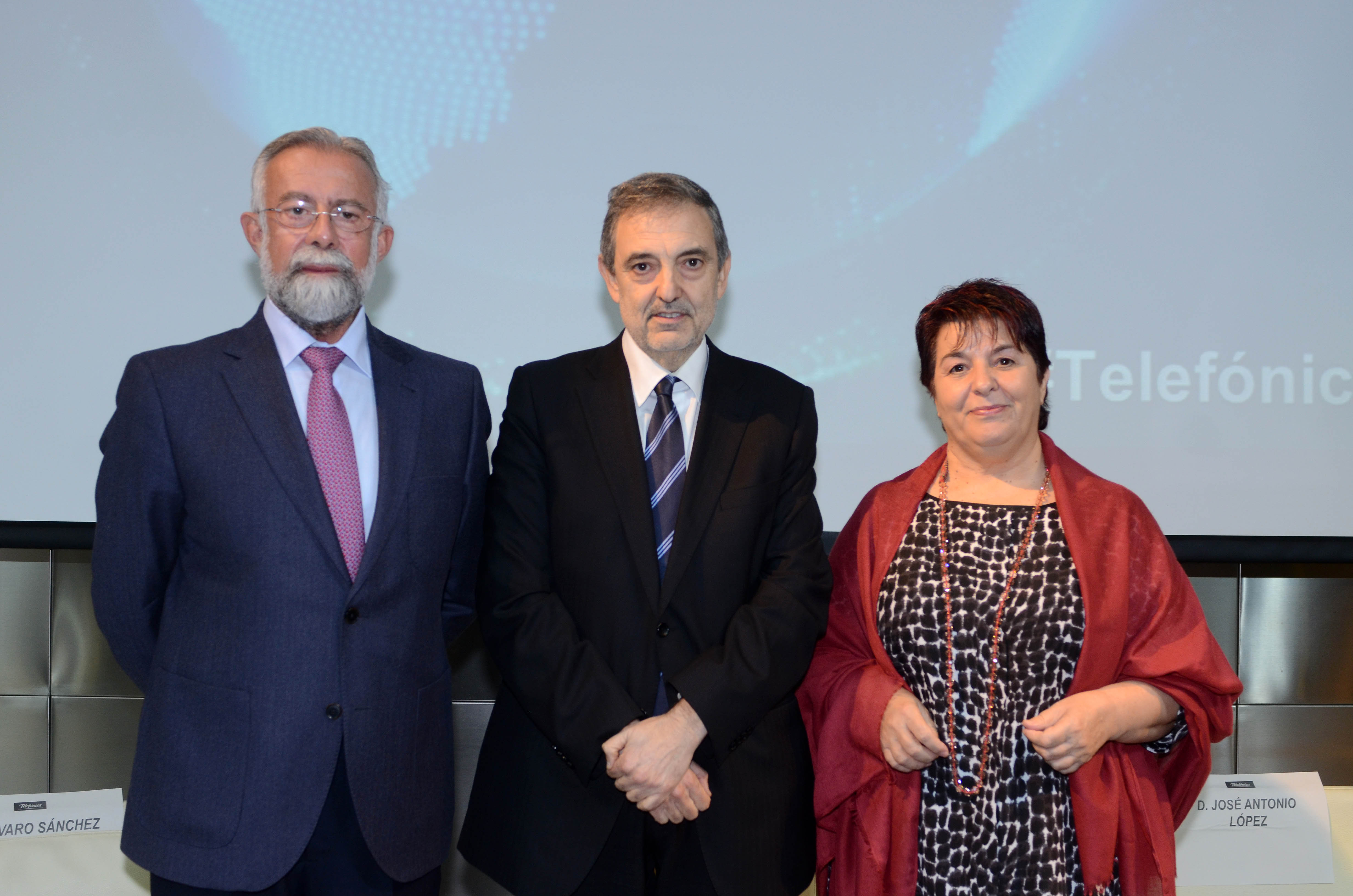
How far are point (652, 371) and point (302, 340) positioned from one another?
643mm

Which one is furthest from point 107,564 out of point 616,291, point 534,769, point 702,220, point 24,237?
point 24,237

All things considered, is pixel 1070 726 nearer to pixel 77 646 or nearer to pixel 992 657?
pixel 992 657

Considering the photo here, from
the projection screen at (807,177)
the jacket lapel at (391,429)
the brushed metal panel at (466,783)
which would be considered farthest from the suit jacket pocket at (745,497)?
the brushed metal panel at (466,783)

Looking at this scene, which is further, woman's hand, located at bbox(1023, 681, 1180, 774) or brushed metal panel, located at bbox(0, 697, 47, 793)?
brushed metal panel, located at bbox(0, 697, 47, 793)

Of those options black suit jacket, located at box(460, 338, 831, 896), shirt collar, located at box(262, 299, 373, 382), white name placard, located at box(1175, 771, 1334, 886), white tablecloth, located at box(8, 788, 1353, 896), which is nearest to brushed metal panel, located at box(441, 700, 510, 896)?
white tablecloth, located at box(8, 788, 1353, 896)

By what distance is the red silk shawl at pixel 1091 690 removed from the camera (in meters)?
1.75

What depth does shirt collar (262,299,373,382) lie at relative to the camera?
1703mm

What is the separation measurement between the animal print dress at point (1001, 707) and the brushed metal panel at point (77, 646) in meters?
2.76

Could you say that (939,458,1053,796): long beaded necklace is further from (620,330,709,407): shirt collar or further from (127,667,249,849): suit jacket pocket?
(127,667,249,849): suit jacket pocket

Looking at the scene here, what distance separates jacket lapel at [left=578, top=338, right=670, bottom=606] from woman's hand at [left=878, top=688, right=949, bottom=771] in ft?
1.61

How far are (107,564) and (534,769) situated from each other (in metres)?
0.83

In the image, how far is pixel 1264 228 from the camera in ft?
9.39

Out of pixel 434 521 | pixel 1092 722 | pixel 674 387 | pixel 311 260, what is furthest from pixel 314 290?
pixel 1092 722

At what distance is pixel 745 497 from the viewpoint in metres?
1.79
